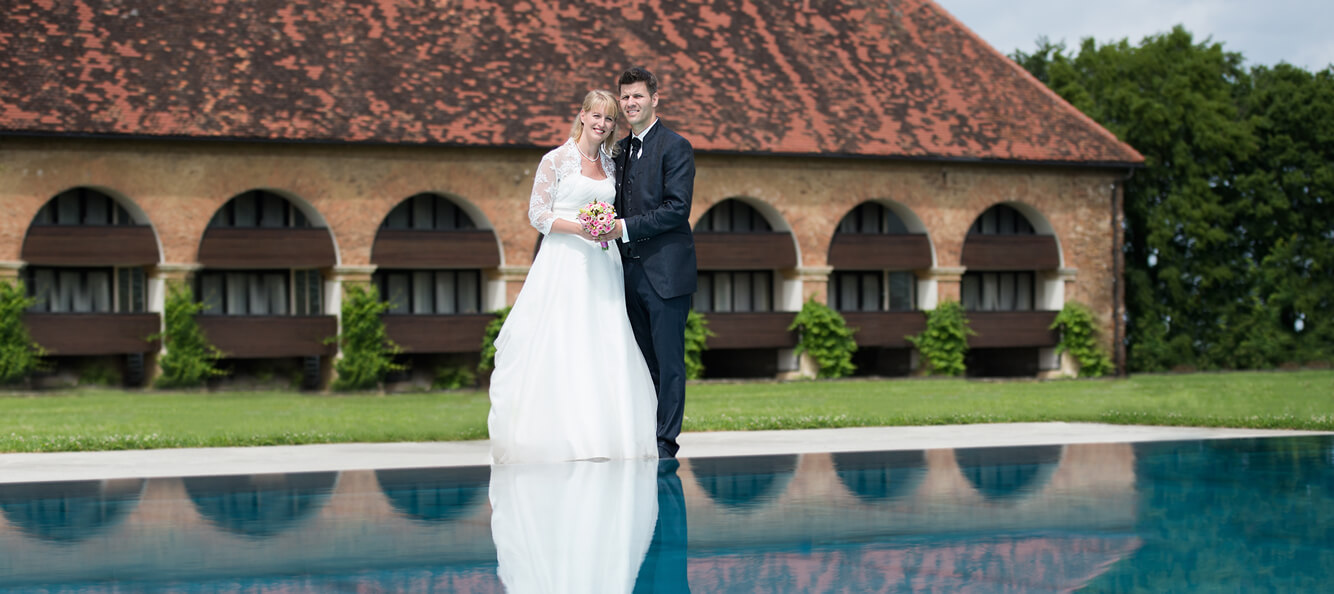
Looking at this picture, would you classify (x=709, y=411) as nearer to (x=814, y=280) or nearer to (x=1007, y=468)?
(x=1007, y=468)

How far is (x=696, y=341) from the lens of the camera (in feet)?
110

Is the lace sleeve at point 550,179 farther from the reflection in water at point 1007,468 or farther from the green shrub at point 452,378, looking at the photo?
the green shrub at point 452,378

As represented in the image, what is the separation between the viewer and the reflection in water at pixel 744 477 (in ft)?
23.2

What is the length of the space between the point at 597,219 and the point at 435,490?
1.94 meters

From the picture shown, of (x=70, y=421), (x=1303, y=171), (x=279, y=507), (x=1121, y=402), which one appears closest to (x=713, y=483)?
(x=279, y=507)

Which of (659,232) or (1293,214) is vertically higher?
(1293,214)

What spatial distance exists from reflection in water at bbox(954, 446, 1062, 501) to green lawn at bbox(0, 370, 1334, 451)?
169 inches

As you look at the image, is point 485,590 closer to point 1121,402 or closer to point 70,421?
point 70,421

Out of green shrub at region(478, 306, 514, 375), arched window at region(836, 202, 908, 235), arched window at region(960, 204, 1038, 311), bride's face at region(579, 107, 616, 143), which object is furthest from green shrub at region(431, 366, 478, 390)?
bride's face at region(579, 107, 616, 143)

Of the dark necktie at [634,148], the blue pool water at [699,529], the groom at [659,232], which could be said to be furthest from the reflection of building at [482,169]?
the blue pool water at [699,529]

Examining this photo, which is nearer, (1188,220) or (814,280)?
(814,280)

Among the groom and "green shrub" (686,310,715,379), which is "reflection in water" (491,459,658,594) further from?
"green shrub" (686,310,715,379)

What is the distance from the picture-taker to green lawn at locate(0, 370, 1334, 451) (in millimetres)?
13328

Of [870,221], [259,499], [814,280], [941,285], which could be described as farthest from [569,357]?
[870,221]
